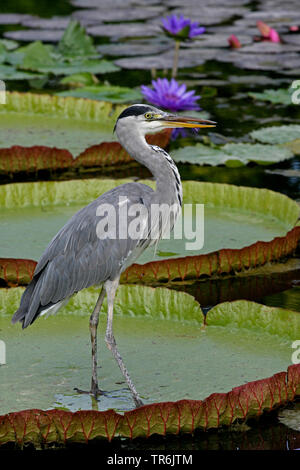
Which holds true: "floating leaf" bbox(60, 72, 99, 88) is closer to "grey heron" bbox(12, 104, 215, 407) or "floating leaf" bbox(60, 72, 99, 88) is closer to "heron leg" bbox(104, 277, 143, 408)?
"grey heron" bbox(12, 104, 215, 407)

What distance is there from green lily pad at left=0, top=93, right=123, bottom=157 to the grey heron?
2.70 m

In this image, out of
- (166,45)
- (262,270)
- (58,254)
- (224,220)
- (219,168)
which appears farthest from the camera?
(166,45)

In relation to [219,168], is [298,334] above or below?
below

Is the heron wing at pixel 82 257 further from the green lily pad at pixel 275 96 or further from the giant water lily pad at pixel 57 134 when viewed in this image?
the green lily pad at pixel 275 96

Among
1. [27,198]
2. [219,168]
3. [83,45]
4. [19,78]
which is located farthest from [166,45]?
[27,198]

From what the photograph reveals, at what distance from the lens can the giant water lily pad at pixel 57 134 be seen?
19.4ft

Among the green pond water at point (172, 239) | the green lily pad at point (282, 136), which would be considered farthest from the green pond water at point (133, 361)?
the green lily pad at point (282, 136)

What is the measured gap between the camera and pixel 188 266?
4.39 metres

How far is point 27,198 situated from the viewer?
5.34 metres

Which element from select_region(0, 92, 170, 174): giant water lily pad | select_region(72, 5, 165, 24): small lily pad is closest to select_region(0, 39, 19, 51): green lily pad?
select_region(72, 5, 165, 24): small lily pad

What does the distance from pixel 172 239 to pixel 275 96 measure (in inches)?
119

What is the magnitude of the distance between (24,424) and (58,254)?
2.56ft

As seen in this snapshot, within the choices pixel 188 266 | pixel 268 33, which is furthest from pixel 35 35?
pixel 188 266
